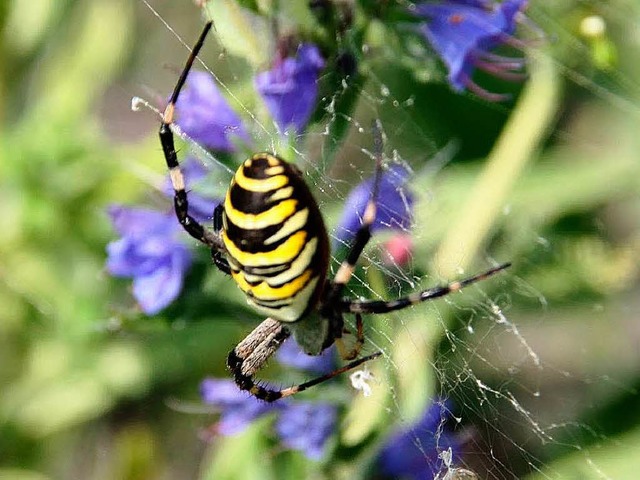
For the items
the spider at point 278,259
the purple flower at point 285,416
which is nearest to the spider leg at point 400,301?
the spider at point 278,259

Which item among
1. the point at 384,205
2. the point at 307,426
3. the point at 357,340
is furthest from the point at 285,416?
the point at 384,205

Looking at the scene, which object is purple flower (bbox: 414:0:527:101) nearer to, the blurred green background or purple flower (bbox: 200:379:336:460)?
the blurred green background

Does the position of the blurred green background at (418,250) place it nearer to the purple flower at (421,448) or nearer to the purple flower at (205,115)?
the purple flower at (421,448)

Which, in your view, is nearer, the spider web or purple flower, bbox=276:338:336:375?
the spider web

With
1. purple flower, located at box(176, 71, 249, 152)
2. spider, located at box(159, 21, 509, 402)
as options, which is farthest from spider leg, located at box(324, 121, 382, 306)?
purple flower, located at box(176, 71, 249, 152)

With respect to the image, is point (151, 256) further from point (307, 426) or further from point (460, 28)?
point (460, 28)
